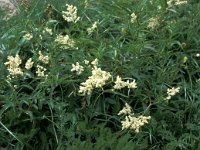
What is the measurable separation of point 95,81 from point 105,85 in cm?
28

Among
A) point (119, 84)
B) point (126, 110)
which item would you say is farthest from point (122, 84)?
point (126, 110)

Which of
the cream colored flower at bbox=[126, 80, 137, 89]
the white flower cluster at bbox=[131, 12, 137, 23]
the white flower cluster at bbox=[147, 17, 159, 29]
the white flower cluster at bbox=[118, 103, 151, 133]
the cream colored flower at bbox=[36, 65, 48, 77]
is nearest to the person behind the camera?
the white flower cluster at bbox=[118, 103, 151, 133]

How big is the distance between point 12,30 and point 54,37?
0.38 m

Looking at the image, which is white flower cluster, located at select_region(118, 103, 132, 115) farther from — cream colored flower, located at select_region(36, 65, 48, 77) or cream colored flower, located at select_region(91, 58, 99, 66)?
cream colored flower, located at select_region(36, 65, 48, 77)

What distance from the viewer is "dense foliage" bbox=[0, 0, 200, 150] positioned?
298 cm

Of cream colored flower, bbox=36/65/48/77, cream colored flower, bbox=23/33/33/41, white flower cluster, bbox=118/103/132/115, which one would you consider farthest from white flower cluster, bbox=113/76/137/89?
cream colored flower, bbox=23/33/33/41

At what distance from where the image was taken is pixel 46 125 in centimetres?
321

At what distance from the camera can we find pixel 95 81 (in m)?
2.90

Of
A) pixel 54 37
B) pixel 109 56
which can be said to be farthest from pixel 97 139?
pixel 54 37

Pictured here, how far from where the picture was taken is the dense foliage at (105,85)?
2.98 metres

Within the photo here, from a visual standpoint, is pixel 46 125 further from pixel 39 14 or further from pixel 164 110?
pixel 39 14

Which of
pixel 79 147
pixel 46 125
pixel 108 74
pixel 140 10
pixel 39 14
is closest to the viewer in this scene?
pixel 79 147

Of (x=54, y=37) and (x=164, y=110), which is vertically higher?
(x=54, y=37)

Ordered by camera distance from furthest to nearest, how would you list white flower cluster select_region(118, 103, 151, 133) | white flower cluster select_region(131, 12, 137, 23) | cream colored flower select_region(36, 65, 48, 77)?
white flower cluster select_region(131, 12, 137, 23), cream colored flower select_region(36, 65, 48, 77), white flower cluster select_region(118, 103, 151, 133)
